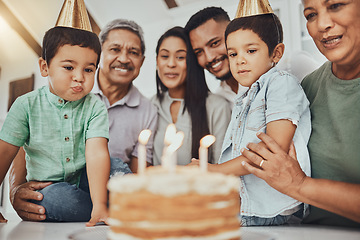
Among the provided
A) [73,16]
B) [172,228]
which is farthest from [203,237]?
[73,16]

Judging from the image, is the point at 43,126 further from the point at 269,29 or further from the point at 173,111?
the point at 269,29

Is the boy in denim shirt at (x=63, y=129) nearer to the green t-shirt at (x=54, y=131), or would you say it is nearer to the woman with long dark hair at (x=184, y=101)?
the green t-shirt at (x=54, y=131)

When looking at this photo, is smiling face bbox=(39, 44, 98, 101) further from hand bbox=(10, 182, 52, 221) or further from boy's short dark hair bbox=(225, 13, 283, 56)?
boy's short dark hair bbox=(225, 13, 283, 56)

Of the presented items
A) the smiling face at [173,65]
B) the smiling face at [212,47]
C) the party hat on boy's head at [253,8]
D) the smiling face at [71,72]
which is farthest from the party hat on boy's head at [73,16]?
the party hat on boy's head at [253,8]

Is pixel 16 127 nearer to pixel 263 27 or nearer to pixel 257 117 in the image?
pixel 257 117

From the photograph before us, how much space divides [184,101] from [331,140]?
0.83 metres

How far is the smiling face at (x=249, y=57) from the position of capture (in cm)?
137

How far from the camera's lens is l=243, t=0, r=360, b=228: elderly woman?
3.58 ft

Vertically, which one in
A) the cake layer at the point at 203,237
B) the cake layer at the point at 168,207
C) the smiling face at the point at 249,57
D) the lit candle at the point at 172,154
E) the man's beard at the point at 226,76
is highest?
the smiling face at the point at 249,57

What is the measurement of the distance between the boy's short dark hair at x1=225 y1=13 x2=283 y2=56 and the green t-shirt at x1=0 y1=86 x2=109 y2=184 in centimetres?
67

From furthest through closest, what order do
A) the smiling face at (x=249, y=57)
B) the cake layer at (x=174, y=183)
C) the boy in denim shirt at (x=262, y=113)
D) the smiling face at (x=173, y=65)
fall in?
the smiling face at (x=173, y=65) → the smiling face at (x=249, y=57) → the boy in denim shirt at (x=262, y=113) → the cake layer at (x=174, y=183)

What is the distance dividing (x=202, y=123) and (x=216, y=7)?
2.04 feet

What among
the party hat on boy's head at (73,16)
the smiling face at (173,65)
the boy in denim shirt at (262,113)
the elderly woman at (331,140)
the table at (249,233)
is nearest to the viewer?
the table at (249,233)

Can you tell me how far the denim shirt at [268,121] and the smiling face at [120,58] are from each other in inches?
30.9
